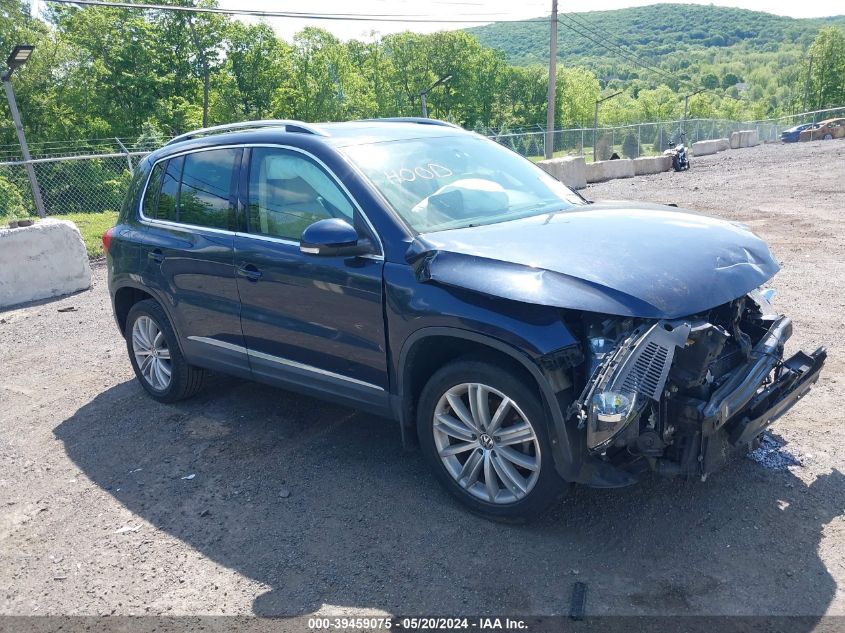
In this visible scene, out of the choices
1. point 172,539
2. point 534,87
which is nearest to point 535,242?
point 172,539

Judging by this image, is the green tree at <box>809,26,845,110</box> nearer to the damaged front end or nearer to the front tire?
the damaged front end

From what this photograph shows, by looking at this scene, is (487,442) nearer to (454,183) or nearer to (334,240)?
(334,240)

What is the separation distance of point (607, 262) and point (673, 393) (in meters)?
0.66

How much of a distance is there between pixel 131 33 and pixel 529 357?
5844 cm

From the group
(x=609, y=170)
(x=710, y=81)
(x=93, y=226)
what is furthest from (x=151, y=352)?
(x=710, y=81)

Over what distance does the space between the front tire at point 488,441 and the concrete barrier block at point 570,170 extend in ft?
58.6

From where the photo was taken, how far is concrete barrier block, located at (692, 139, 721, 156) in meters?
40.6

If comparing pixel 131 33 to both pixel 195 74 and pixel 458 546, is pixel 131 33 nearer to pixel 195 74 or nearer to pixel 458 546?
pixel 195 74

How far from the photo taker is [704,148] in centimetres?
4094

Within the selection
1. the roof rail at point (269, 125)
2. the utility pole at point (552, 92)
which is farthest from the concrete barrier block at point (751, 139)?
the roof rail at point (269, 125)

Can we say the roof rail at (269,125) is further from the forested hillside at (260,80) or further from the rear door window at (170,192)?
the forested hillside at (260,80)

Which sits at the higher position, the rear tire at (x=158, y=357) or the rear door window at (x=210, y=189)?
the rear door window at (x=210, y=189)

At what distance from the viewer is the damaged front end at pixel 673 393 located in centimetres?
298

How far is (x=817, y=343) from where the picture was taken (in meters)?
5.75
